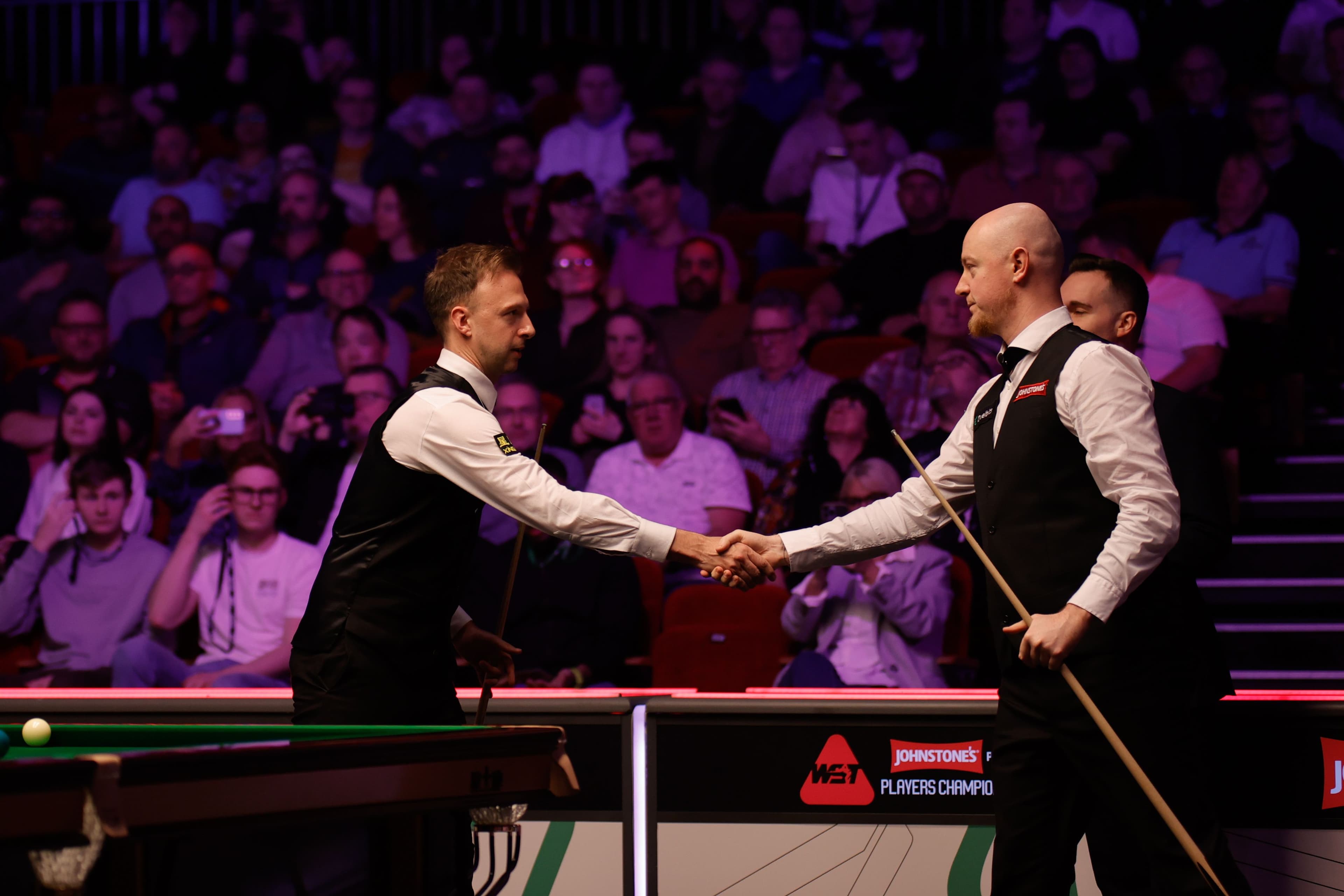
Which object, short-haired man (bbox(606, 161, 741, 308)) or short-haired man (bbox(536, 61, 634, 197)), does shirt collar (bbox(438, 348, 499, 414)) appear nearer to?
short-haired man (bbox(606, 161, 741, 308))

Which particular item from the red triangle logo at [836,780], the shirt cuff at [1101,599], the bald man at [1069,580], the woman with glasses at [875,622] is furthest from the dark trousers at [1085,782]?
the woman with glasses at [875,622]

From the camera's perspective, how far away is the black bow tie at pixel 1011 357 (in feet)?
6.93

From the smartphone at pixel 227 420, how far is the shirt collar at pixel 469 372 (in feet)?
10.1

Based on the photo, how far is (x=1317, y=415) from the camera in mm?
4984

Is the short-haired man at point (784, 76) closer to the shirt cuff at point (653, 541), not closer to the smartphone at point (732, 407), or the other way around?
the smartphone at point (732, 407)

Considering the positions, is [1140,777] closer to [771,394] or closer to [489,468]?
[489,468]

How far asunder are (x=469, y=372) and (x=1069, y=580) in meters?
1.16

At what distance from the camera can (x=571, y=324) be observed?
5.25 meters

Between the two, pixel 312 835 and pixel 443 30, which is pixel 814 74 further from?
pixel 312 835

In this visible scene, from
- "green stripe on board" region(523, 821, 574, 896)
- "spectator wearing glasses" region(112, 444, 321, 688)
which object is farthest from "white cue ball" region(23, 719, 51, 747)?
"spectator wearing glasses" region(112, 444, 321, 688)

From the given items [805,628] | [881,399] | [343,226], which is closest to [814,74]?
[881,399]

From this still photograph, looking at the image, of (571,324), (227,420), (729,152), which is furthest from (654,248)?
(227,420)

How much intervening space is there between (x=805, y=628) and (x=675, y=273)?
1.83m

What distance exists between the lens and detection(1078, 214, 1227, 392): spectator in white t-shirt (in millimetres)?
4594
